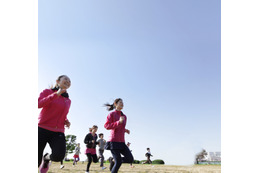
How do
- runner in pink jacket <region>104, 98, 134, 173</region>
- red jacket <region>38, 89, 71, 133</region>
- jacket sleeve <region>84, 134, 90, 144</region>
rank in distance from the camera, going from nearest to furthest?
red jacket <region>38, 89, 71, 133</region> < runner in pink jacket <region>104, 98, 134, 173</region> < jacket sleeve <region>84, 134, 90, 144</region>

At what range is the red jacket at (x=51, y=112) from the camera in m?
4.38

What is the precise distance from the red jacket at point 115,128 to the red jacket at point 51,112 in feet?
4.21

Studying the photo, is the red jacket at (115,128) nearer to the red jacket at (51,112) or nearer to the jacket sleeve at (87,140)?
the red jacket at (51,112)

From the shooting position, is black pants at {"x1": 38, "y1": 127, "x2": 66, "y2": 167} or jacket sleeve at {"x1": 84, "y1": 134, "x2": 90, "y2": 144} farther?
jacket sleeve at {"x1": 84, "y1": 134, "x2": 90, "y2": 144}

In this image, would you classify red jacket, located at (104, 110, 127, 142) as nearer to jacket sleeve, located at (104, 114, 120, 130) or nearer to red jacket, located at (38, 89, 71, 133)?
jacket sleeve, located at (104, 114, 120, 130)

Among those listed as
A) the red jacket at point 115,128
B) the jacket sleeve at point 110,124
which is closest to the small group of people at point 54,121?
the red jacket at point 115,128

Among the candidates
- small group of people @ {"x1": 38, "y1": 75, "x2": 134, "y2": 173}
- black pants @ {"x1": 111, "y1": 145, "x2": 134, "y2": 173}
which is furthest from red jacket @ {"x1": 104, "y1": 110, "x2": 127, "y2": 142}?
small group of people @ {"x1": 38, "y1": 75, "x2": 134, "y2": 173}

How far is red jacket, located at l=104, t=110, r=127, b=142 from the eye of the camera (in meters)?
5.68

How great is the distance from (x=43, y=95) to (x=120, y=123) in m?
1.81

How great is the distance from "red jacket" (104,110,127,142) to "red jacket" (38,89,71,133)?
4.21 feet

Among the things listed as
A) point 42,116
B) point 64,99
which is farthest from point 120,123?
point 42,116

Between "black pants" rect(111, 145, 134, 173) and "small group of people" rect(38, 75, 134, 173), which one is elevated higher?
"small group of people" rect(38, 75, 134, 173)
